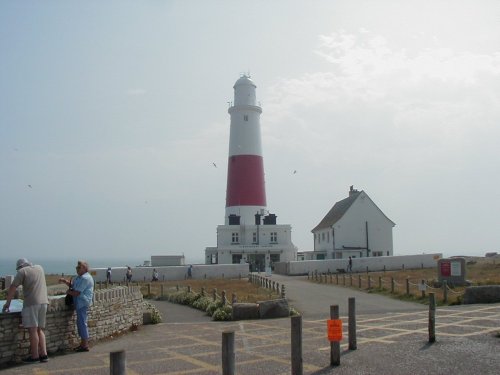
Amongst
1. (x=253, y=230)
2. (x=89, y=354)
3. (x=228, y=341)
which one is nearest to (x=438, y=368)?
(x=228, y=341)

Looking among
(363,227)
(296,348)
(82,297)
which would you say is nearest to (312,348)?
(296,348)

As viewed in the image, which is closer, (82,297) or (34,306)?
(34,306)

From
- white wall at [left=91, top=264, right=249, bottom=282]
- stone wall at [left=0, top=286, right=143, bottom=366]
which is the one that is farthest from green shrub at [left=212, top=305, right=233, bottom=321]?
white wall at [left=91, top=264, right=249, bottom=282]

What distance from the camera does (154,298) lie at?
2655 centimetres

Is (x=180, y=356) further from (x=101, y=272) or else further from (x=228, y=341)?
(x=101, y=272)

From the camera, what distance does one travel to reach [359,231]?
53812 millimetres

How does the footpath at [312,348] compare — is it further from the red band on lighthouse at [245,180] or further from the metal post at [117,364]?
the red band on lighthouse at [245,180]

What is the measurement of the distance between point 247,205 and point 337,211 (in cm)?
1083

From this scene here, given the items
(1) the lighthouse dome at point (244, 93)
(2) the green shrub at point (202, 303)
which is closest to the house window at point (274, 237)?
(1) the lighthouse dome at point (244, 93)

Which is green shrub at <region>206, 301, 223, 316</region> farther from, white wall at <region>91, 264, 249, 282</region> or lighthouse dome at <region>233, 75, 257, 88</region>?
lighthouse dome at <region>233, 75, 257, 88</region>

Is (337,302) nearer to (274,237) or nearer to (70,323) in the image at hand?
(70,323)

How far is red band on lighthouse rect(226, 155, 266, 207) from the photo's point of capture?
51.6 meters

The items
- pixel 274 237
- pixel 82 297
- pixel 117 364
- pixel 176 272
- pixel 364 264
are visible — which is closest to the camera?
pixel 117 364

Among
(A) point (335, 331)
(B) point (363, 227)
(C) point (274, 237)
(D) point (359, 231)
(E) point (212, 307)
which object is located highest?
(B) point (363, 227)
